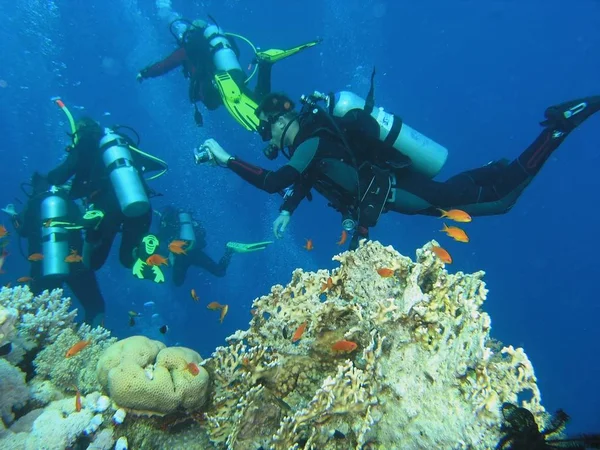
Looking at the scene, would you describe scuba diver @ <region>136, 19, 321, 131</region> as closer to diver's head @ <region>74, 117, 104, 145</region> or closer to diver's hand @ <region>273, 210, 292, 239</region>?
diver's head @ <region>74, 117, 104, 145</region>

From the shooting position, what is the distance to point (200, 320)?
30938mm

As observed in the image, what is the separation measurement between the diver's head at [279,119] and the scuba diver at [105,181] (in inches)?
107

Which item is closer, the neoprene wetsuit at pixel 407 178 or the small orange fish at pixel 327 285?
the small orange fish at pixel 327 285

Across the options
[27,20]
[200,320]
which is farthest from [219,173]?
[27,20]

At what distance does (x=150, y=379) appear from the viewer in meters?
3.10

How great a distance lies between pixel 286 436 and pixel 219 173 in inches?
1619

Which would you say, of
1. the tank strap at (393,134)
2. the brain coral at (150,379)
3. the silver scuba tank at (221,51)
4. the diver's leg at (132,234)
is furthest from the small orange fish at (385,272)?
the silver scuba tank at (221,51)

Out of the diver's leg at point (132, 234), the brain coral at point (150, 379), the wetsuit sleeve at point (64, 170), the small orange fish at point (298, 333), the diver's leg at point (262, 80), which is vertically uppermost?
the diver's leg at point (262, 80)

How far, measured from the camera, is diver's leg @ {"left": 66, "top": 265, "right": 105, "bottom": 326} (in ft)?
24.0

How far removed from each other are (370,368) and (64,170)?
23.1 ft

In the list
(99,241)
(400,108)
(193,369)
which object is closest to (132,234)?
(99,241)

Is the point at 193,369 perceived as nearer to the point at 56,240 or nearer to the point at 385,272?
the point at 385,272

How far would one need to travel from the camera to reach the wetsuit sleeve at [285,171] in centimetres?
495

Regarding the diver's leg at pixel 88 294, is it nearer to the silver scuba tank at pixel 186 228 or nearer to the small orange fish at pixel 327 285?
the silver scuba tank at pixel 186 228
